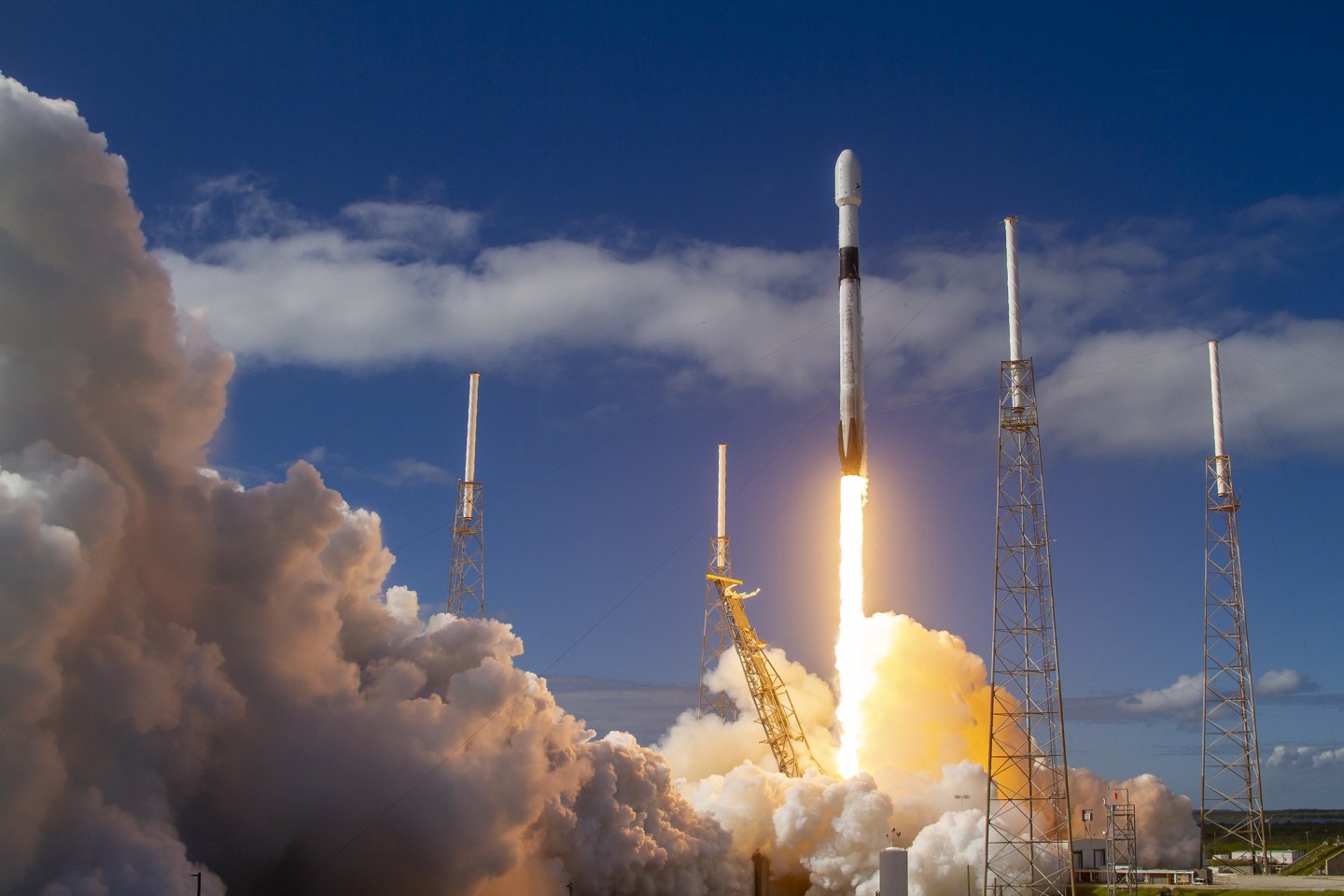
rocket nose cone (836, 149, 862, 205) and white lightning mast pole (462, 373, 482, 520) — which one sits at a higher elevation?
rocket nose cone (836, 149, 862, 205)

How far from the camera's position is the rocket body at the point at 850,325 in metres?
52.4

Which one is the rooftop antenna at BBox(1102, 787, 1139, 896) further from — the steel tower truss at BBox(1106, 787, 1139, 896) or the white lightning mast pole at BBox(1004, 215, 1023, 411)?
the white lightning mast pole at BBox(1004, 215, 1023, 411)

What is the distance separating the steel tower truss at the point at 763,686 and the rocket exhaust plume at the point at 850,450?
2.72 meters

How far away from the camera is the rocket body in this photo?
2063 inches

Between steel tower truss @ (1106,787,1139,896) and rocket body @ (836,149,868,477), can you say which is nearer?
steel tower truss @ (1106,787,1139,896)

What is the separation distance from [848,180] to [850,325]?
5.57 metres

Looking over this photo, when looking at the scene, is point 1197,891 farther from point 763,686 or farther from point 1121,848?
point 763,686

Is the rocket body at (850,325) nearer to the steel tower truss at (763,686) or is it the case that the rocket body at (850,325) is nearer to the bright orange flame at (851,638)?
the bright orange flame at (851,638)

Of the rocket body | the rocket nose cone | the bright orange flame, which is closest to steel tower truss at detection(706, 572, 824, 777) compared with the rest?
the bright orange flame

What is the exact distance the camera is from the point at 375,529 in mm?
46469

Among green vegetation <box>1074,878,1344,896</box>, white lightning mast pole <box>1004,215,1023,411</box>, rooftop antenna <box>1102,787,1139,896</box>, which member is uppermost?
white lightning mast pole <box>1004,215,1023,411</box>

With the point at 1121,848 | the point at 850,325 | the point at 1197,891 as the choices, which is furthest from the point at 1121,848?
the point at 850,325

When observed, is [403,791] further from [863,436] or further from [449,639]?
[863,436]

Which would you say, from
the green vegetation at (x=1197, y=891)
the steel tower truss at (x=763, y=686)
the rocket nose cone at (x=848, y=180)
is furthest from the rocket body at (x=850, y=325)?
the green vegetation at (x=1197, y=891)
